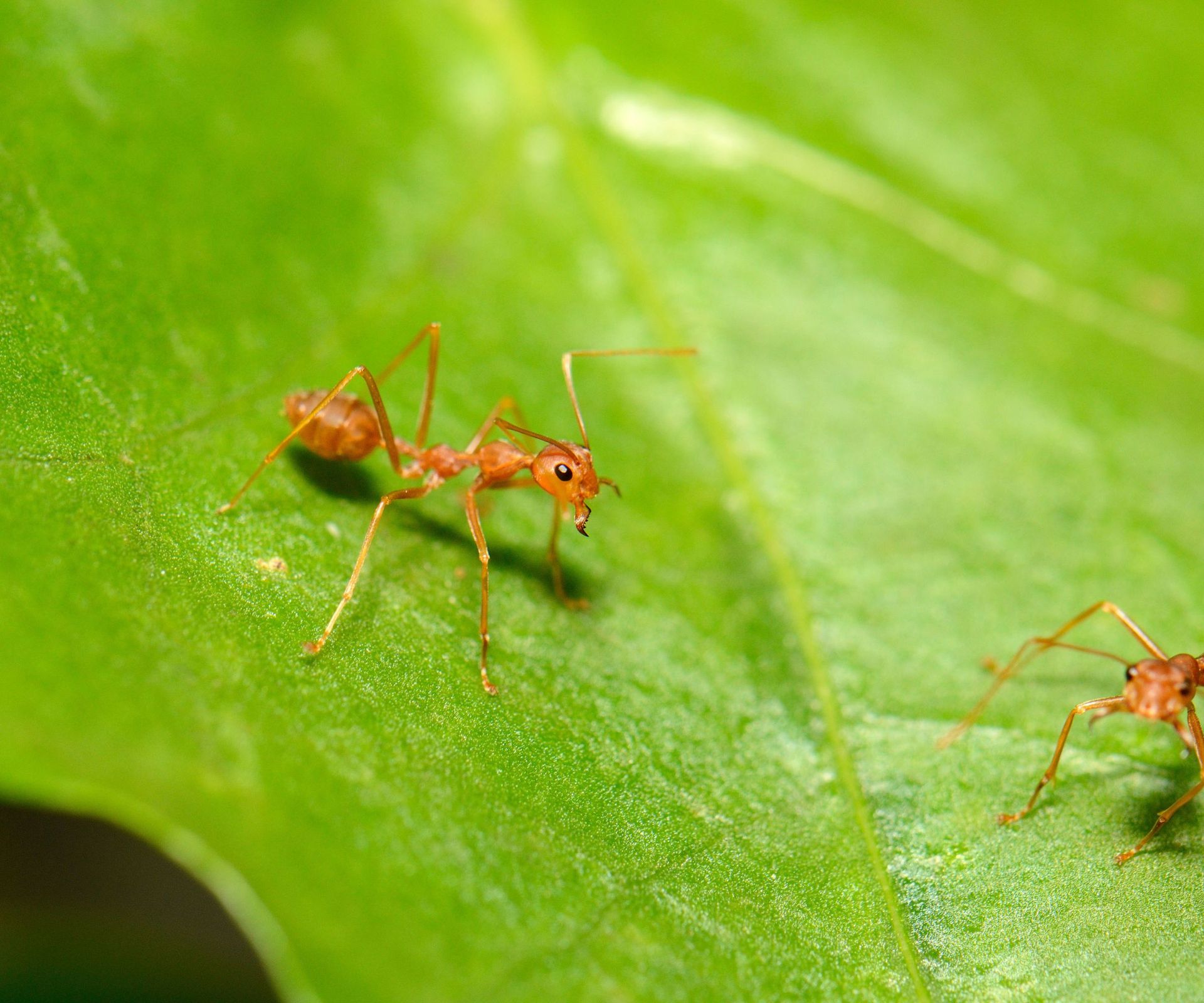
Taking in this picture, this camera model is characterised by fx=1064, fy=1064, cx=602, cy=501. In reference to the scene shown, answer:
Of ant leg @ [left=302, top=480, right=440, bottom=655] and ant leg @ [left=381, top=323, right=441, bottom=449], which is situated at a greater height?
ant leg @ [left=381, top=323, right=441, bottom=449]

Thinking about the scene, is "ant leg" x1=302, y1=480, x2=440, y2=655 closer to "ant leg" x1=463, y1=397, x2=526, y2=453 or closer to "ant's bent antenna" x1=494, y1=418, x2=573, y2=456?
"ant leg" x1=463, y1=397, x2=526, y2=453

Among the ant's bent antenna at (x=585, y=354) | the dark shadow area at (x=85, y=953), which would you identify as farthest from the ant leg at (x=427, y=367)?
the dark shadow area at (x=85, y=953)

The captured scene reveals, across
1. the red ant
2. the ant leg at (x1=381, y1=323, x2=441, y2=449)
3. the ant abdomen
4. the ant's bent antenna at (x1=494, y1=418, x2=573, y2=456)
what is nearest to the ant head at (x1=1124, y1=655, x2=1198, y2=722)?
the red ant

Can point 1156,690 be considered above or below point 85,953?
above

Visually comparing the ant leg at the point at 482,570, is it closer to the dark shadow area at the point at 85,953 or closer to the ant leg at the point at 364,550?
the ant leg at the point at 364,550

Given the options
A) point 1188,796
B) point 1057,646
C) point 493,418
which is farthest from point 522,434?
point 1188,796

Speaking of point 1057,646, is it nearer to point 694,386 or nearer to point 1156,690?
point 1156,690
